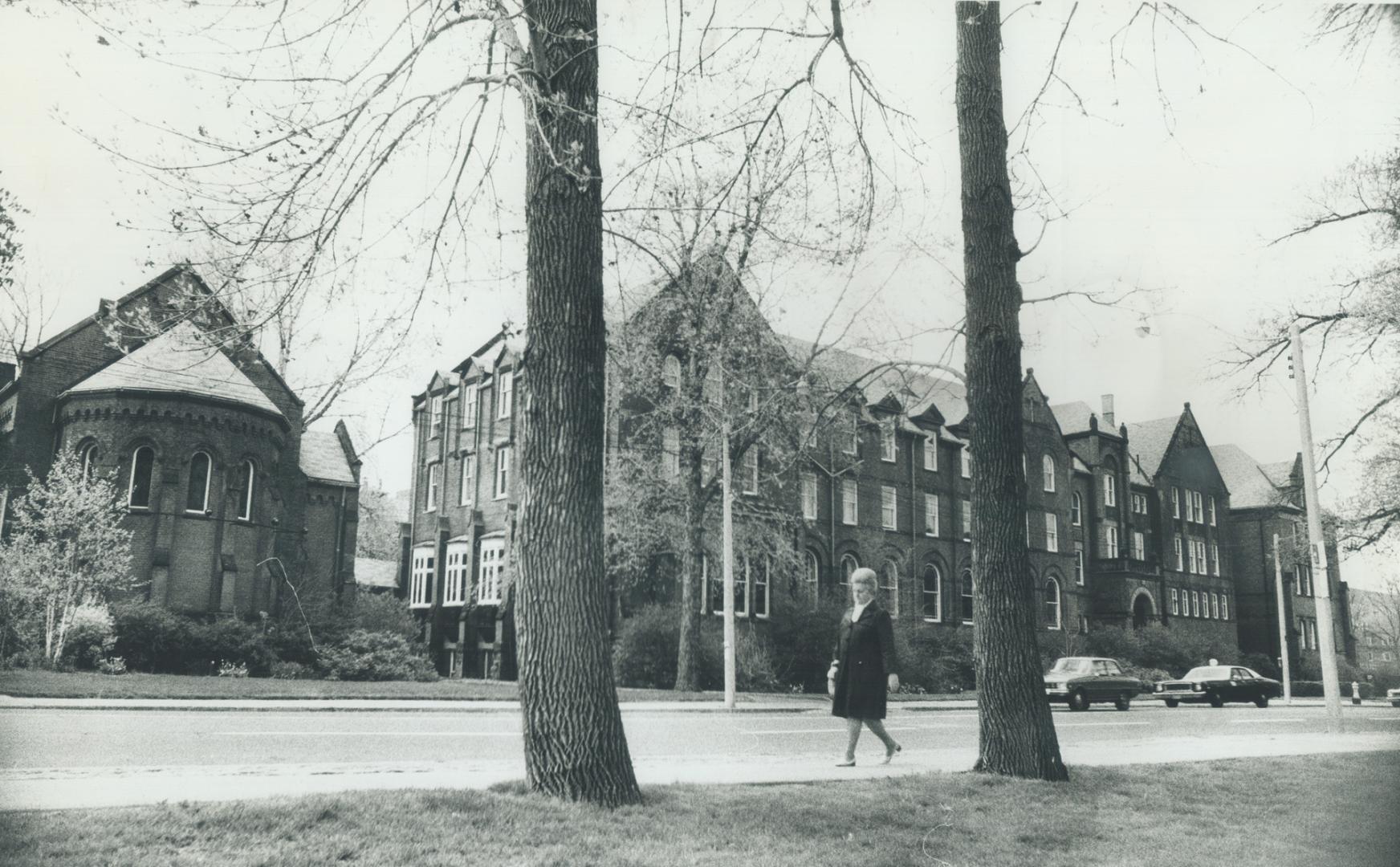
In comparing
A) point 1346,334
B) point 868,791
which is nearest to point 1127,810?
point 868,791

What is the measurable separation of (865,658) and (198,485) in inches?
1095

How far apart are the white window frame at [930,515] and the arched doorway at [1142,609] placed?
9.83 meters

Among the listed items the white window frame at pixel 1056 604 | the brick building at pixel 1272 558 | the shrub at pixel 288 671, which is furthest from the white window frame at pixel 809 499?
the shrub at pixel 288 671

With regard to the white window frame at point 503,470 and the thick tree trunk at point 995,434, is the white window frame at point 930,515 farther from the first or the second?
the thick tree trunk at point 995,434

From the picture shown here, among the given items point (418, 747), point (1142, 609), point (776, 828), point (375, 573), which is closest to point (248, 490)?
point (375, 573)

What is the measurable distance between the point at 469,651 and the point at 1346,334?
3078cm

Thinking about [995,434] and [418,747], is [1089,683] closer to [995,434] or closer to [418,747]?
[418,747]

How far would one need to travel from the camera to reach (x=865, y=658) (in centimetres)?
846

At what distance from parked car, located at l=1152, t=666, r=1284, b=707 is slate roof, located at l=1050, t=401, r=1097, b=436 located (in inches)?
525

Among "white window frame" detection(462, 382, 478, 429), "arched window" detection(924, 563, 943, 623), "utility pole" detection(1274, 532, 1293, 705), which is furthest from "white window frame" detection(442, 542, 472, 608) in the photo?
"utility pole" detection(1274, 532, 1293, 705)

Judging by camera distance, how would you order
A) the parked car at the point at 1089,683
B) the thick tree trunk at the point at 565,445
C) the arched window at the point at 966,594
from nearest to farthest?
the thick tree trunk at the point at 565,445 < the parked car at the point at 1089,683 < the arched window at the point at 966,594

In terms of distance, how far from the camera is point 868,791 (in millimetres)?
7488

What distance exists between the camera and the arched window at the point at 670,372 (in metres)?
27.9

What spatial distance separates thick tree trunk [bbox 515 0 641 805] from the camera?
6559 millimetres
